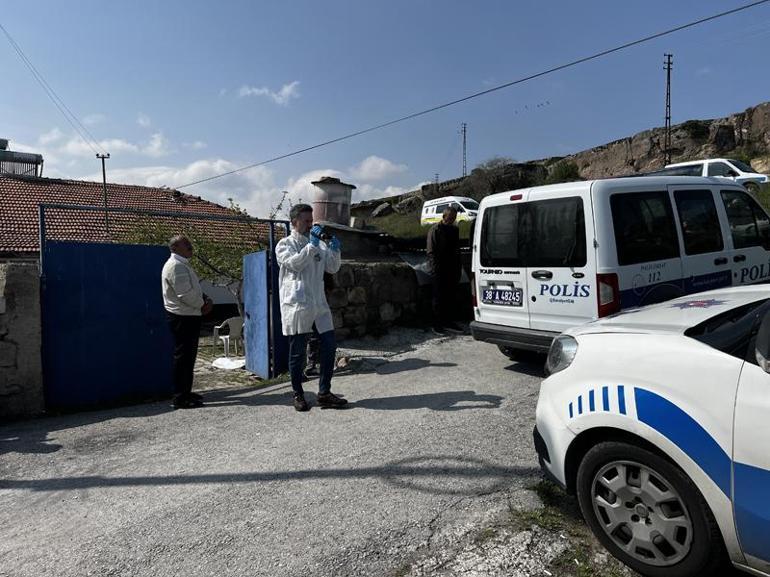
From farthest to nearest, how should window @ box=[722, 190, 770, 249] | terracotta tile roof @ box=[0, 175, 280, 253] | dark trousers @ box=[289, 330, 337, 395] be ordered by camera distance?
terracotta tile roof @ box=[0, 175, 280, 253] → window @ box=[722, 190, 770, 249] → dark trousers @ box=[289, 330, 337, 395]

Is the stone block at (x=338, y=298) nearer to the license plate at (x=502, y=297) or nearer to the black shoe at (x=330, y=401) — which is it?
the license plate at (x=502, y=297)

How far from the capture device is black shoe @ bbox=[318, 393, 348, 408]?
488cm

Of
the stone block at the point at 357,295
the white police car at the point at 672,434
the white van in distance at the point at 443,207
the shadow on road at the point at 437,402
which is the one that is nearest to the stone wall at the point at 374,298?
the stone block at the point at 357,295

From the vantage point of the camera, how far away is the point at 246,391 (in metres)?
5.84

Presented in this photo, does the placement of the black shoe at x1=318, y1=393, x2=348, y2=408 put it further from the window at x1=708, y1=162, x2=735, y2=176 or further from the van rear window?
the window at x1=708, y1=162, x2=735, y2=176

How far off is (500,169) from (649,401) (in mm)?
40534

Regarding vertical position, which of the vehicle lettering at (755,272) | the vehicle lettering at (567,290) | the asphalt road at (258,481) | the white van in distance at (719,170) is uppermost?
the white van in distance at (719,170)

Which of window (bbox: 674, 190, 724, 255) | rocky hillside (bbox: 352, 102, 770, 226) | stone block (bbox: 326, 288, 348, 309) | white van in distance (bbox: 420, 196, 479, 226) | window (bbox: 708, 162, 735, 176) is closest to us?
window (bbox: 674, 190, 724, 255)

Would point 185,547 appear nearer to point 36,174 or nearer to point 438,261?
point 438,261

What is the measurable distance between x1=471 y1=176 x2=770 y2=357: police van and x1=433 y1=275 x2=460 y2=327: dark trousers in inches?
78.8

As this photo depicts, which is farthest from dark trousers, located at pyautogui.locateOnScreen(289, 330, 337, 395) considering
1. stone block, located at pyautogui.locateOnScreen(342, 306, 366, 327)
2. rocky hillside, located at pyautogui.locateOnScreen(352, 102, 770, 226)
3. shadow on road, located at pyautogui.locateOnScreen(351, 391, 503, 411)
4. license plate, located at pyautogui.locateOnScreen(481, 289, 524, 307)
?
rocky hillside, located at pyautogui.locateOnScreen(352, 102, 770, 226)

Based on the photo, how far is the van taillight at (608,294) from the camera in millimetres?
4672

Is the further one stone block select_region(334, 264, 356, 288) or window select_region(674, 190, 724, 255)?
stone block select_region(334, 264, 356, 288)

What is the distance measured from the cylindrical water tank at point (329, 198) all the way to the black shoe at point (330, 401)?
6.54m
